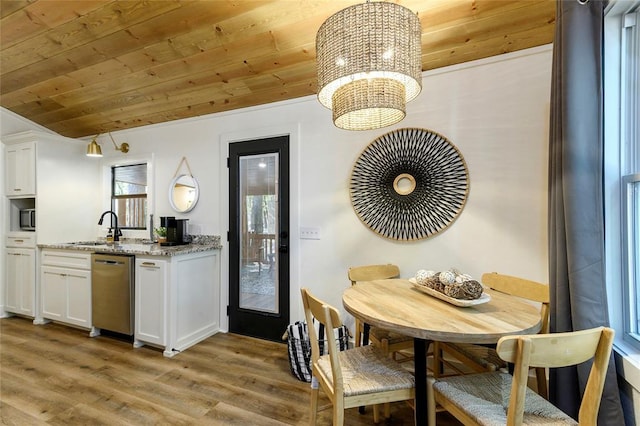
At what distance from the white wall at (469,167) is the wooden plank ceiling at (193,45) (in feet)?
0.62

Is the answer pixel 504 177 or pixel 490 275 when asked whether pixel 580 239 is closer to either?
pixel 490 275

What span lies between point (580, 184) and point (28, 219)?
17.3ft

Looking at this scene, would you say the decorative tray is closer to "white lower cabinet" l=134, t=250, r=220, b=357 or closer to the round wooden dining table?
the round wooden dining table

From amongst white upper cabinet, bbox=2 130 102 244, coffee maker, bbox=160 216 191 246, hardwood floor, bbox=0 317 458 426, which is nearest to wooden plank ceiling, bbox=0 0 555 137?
white upper cabinet, bbox=2 130 102 244

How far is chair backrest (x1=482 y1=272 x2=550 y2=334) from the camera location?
1.64m

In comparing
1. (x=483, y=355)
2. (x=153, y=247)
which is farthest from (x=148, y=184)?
(x=483, y=355)

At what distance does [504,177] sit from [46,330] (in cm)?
477

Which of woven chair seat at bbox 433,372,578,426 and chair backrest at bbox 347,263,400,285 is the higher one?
chair backrest at bbox 347,263,400,285

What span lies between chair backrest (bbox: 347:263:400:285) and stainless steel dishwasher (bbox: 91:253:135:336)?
83.3 inches

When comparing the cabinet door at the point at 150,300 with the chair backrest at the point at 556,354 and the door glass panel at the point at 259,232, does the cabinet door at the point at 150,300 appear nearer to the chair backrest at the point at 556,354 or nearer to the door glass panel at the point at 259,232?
the door glass panel at the point at 259,232

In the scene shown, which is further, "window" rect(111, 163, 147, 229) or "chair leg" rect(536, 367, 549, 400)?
"window" rect(111, 163, 147, 229)

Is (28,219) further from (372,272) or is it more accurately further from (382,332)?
(382,332)

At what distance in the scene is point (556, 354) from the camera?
0.95 metres

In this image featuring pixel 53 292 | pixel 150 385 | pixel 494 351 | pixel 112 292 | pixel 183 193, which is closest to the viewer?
pixel 494 351
